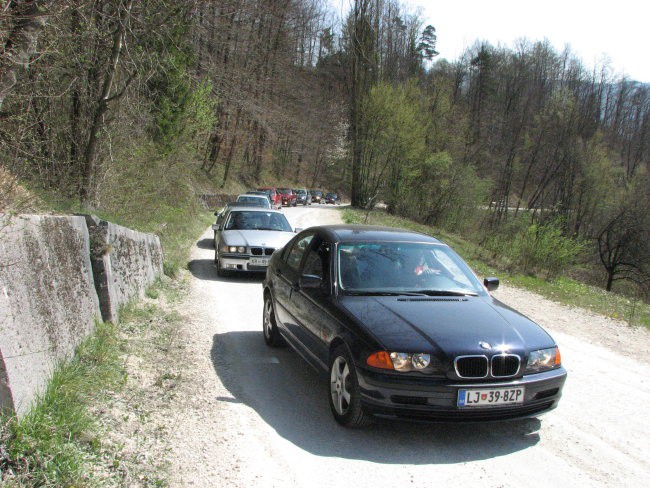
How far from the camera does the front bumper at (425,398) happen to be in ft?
13.4

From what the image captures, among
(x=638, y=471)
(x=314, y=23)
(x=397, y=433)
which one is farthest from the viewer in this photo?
(x=314, y=23)

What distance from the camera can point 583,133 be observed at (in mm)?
49125

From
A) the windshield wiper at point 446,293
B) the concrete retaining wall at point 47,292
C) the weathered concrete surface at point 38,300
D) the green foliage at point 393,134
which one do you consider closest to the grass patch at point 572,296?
the windshield wiper at point 446,293

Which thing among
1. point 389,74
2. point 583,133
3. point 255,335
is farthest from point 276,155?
point 255,335

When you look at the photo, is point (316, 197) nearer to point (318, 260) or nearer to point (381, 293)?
point (318, 260)

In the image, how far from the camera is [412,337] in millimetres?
4297

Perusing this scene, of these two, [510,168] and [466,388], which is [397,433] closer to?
[466,388]

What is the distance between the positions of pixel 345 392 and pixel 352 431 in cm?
31

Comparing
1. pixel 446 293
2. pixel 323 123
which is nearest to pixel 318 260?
pixel 446 293

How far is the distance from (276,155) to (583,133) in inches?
1249

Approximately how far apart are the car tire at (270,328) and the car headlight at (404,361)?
280 centimetres

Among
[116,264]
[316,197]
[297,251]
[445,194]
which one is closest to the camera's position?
[297,251]

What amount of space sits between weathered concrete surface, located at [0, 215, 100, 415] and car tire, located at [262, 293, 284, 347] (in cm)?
211

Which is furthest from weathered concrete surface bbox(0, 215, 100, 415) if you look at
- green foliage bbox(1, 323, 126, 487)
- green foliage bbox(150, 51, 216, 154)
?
green foliage bbox(150, 51, 216, 154)
